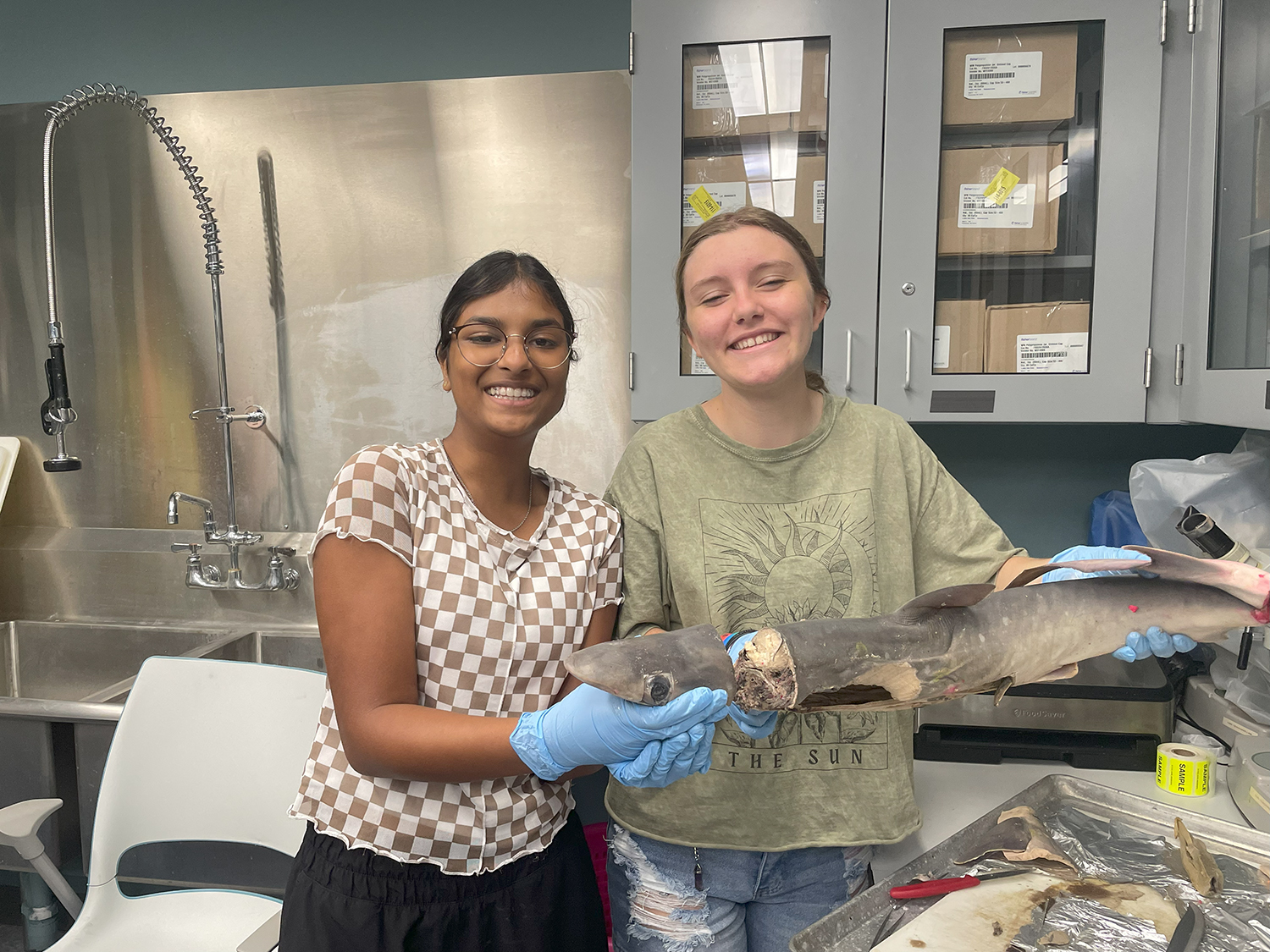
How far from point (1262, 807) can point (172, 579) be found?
260 centimetres

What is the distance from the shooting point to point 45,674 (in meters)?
2.50

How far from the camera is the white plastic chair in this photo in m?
1.52

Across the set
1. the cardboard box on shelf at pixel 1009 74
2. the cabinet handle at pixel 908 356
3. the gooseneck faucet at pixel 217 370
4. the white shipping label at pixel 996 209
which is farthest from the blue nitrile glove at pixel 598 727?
the gooseneck faucet at pixel 217 370

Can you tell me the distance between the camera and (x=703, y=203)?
1883mm

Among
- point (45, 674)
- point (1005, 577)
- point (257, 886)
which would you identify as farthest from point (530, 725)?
point (45, 674)

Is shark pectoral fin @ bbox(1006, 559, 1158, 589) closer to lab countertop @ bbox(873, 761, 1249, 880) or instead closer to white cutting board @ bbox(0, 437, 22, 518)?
lab countertop @ bbox(873, 761, 1249, 880)

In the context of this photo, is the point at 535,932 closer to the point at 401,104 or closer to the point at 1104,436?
the point at 1104,436

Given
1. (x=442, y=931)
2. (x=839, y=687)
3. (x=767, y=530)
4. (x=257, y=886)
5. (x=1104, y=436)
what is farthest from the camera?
(x=1104, y=436)

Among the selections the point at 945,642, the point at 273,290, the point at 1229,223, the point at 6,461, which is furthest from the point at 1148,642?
the point at 6,461

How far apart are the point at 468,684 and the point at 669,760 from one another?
283 millimetres

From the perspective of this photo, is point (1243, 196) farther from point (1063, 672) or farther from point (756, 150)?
point (1063, 672)

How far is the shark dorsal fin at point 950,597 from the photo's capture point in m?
0.92

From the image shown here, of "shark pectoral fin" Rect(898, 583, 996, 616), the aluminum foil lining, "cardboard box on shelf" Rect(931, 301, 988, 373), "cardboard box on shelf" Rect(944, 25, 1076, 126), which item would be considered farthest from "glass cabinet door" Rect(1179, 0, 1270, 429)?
"shark pectoral fin" Rect(898, 583, 996, 616)

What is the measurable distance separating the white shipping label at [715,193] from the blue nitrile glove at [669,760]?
1276 millimetres
